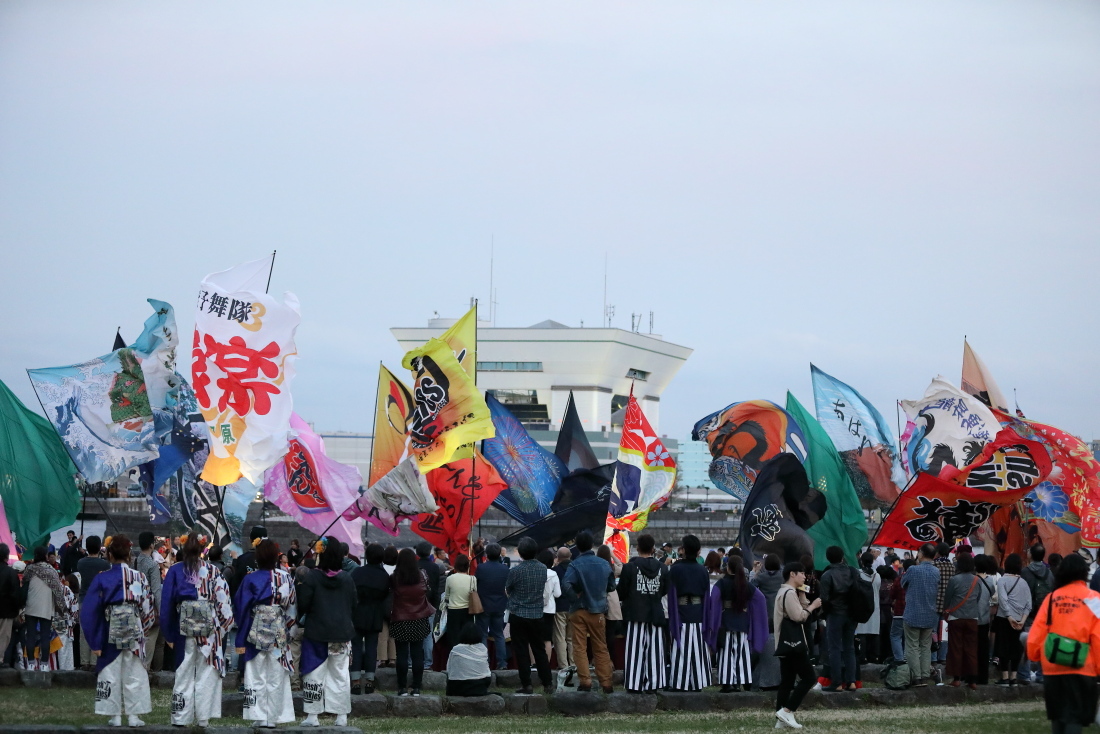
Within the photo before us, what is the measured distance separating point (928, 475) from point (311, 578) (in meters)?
9.46

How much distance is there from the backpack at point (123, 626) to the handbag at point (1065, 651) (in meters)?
7.38

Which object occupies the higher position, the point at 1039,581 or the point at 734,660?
the point at 1039,581

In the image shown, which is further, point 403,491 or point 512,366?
point 512,366

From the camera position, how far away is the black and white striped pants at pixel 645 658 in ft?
41.9

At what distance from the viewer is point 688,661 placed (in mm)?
12914

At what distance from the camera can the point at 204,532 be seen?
20266 mm

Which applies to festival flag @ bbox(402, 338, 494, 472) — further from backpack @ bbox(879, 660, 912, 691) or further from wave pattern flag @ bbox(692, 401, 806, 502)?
wave pattern flag @ bbox(692, 401, 806, 502)

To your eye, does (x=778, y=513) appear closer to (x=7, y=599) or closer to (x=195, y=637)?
(x=195, y=637)

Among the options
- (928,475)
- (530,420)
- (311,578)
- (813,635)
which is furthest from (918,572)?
(530,420)

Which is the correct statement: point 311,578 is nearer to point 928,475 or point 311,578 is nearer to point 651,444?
point 928,475

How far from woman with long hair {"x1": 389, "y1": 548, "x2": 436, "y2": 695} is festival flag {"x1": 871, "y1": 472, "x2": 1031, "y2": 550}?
7.47 meters

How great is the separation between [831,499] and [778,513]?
3031 mm

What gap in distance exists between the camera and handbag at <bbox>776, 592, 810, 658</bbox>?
36.5ft

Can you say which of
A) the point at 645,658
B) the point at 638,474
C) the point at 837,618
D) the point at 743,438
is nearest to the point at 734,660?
the point at 645,658
